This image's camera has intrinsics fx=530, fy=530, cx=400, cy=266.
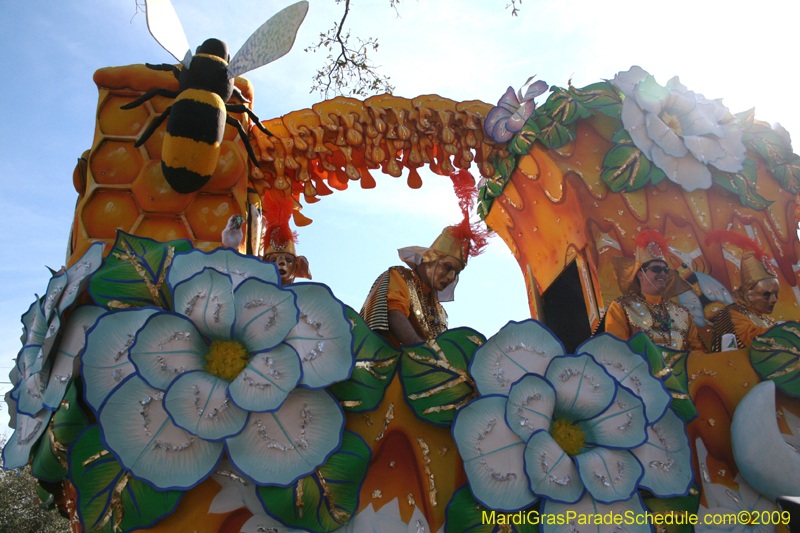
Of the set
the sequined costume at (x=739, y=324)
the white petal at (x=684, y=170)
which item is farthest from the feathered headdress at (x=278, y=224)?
the sequined costume at (x=739, y=324)

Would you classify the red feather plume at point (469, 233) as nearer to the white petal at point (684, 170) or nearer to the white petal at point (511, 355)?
the white petal at point (511, 355)

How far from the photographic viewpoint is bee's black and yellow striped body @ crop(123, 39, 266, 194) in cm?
262

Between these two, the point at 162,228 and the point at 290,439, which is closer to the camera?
the point at 290,439

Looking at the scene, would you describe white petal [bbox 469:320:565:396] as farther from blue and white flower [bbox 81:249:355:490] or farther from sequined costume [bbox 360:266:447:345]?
sequined costume [bbox 360:266:447:345]

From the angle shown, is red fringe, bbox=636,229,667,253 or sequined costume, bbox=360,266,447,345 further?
red fringe, bbox=636,229,667,253

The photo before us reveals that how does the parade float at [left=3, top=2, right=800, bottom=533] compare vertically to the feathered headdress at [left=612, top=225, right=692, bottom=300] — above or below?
below

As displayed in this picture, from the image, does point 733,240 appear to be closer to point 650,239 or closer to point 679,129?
point 650,239

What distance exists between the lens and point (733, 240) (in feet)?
12.3

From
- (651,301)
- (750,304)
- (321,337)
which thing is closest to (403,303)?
(321,337)

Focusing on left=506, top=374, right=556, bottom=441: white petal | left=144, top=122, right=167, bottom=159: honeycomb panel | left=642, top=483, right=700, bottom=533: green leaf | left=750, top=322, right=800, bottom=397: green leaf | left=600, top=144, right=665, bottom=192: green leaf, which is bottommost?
left=642, top=483, right=700, bottom=533: green leaf

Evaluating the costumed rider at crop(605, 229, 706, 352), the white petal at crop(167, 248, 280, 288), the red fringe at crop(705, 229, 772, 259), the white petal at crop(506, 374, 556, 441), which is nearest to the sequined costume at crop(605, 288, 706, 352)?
the costumed rider at crop(605, 229, 706, 352)

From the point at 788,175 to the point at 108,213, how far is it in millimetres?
4701

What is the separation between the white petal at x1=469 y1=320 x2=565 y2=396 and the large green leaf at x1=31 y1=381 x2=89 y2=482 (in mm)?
1312

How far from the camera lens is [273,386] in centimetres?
163
